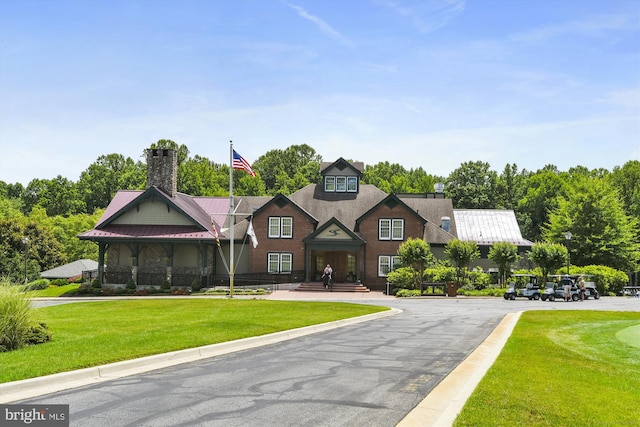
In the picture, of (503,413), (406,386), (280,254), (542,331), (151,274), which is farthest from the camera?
(280,254)

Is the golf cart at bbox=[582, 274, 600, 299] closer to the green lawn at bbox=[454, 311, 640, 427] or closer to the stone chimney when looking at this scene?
the green lawn at bbox=[454, 311, 640, 427]

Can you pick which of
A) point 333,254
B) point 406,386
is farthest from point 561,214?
point 406,386

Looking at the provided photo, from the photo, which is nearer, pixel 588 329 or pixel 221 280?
pixel 588 329

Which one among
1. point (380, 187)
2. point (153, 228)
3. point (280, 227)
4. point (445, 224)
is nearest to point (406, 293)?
point (280, 227)

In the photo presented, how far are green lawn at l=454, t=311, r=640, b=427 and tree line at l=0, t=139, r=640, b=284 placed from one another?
1549 inches

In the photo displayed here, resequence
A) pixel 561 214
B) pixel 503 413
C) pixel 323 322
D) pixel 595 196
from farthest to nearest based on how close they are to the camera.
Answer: pixel 561 214 < pixel 595 196 < pixel 323 322 < pixel 503 413

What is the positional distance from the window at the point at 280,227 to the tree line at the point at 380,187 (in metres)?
19.7

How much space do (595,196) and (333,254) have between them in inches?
1060

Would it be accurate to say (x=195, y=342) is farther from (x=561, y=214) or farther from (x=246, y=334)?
(x=561, y=214)

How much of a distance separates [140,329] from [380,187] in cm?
8751

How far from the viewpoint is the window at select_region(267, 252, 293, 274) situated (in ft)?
156

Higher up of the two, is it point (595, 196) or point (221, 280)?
point (595, 196)

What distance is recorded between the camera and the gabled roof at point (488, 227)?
177 ft

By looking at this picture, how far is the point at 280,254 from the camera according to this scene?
47875 millimetres
